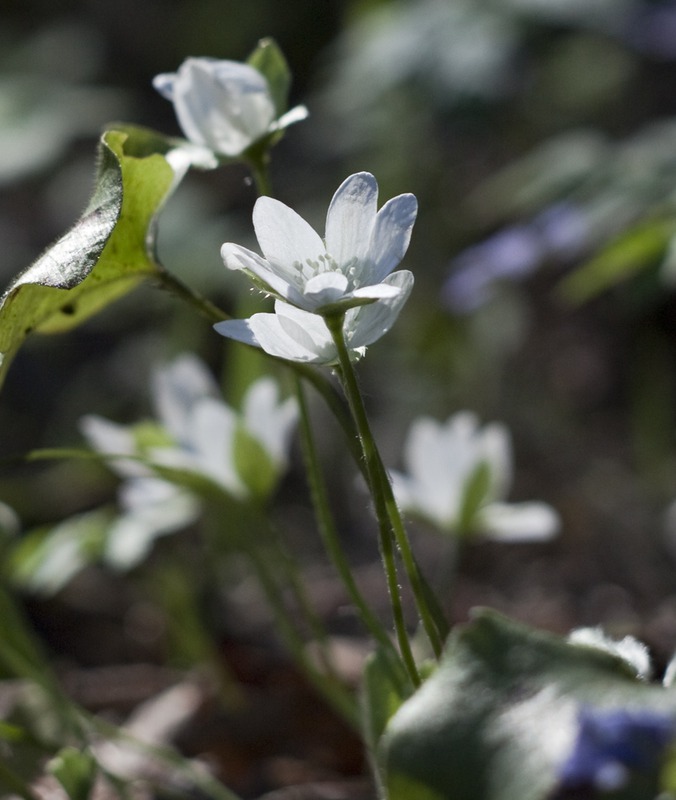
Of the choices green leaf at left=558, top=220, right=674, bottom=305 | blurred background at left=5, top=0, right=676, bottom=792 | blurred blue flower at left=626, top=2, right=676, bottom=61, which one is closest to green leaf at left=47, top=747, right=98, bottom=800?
blurred background at left=5, top=0, right=676, bottom=792

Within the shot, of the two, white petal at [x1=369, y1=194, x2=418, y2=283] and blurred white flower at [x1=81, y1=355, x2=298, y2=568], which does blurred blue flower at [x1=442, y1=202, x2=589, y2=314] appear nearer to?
blurred white flower at [x1=81, y1=355, x2=298, y2=568]

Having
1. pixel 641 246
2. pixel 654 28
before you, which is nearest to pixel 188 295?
pixel 641 246

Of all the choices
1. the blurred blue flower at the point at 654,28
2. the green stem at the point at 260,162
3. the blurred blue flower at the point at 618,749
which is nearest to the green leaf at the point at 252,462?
the green stem at the point at 260,162

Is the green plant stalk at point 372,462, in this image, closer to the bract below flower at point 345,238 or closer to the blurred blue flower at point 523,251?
the bract below flower at point 345,238

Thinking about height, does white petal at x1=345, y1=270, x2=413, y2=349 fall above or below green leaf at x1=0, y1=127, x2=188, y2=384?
below

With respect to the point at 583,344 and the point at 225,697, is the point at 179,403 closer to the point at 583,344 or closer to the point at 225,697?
the point at 225,697

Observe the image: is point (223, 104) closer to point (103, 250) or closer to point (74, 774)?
point (103, 250)
